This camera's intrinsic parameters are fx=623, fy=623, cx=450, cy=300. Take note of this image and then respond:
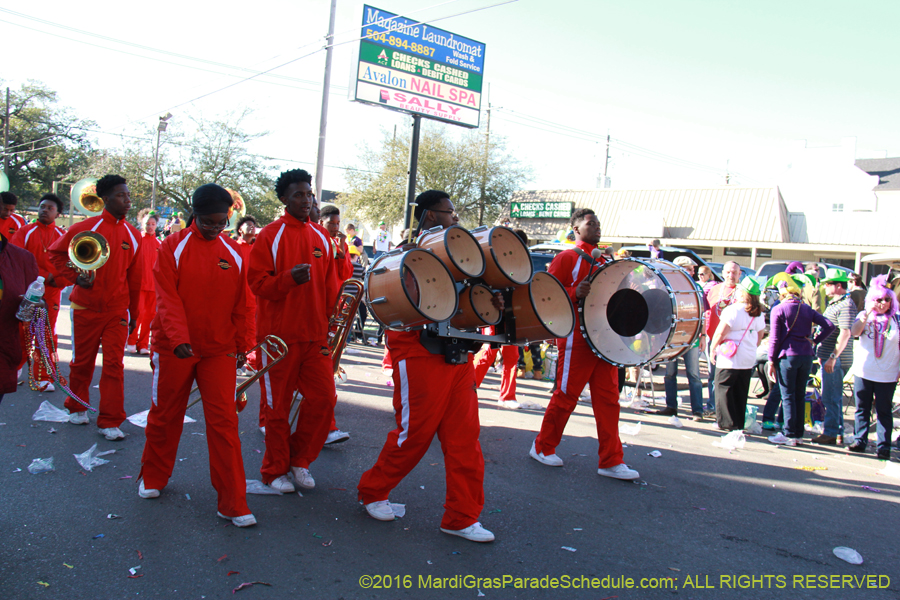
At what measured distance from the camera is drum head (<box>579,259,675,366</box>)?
197 inches

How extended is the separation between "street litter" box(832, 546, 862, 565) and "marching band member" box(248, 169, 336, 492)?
11.4 ft

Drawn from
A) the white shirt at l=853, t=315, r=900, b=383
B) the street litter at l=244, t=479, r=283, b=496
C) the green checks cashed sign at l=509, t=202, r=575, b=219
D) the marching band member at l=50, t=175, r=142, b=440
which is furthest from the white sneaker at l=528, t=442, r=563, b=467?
the green checks cashed sign at l=509, t=202, r=575, b=219

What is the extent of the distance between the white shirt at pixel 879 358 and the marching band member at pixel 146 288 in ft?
27.7

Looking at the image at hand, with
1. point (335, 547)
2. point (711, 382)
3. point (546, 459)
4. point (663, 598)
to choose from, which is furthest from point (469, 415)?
point (711, 382)

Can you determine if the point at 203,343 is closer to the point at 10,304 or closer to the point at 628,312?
the point at 10,304

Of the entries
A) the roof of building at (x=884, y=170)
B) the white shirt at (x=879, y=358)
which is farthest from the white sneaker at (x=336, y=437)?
the roof of building at (x=884, y=170)

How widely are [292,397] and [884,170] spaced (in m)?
43.7

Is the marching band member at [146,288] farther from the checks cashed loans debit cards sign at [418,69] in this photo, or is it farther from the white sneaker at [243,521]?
the checks cashed loans debit cards sign at [418,69]

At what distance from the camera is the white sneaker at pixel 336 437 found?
557 cm

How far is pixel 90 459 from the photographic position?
15.5ft

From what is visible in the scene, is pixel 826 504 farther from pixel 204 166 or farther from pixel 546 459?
pixel 204 166

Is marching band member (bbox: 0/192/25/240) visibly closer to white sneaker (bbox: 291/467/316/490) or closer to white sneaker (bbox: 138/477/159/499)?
white sneaker (bbox: 138/477/159/499)

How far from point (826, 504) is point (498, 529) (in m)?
2.90

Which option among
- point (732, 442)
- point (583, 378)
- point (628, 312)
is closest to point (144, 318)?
point (583, 378)
